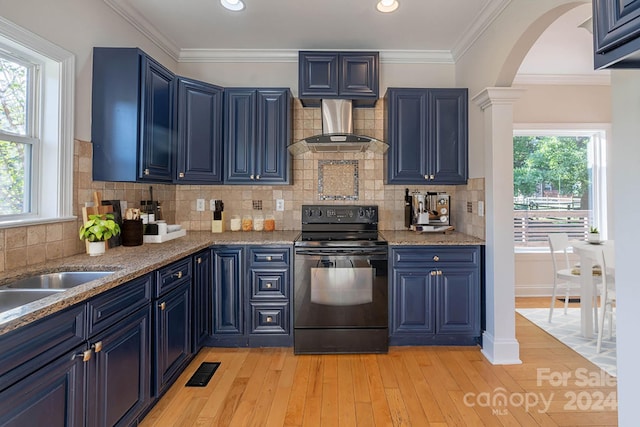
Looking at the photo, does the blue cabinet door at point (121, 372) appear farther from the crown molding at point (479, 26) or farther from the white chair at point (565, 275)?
the white chair at point (565, 275)

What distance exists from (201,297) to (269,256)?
2.05 ft

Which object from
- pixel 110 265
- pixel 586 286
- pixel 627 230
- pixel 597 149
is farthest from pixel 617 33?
pixel 597 149

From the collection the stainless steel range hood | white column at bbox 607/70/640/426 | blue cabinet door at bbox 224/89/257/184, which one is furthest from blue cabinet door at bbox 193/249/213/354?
white column at bbox 607/70/640/426

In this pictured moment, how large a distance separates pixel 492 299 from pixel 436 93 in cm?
191

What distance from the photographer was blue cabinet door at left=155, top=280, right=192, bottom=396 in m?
1.96

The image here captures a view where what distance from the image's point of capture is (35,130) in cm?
196

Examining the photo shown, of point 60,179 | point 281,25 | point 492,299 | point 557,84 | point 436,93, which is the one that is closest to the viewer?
point 60,179

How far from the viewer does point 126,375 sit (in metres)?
1.64

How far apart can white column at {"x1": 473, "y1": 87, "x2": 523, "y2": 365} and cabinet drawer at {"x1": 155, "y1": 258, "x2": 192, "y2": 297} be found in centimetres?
236

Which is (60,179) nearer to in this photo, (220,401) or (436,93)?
(220,401)

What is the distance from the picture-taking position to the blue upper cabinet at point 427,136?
3061mm

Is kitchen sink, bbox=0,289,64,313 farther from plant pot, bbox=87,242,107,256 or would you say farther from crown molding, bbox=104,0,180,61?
crown molding, bbox=104,0,180,61

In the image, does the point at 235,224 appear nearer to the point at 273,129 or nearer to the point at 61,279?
the point at 273,129

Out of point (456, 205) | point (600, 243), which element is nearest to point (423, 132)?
point (456, 205)
